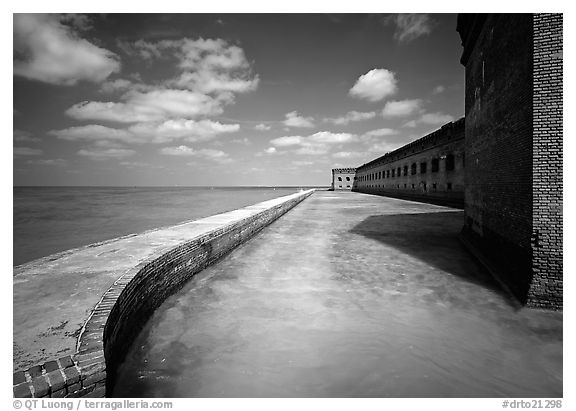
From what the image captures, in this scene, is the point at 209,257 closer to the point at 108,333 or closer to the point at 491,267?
the point at 108,333

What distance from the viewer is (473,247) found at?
7566 millimetres

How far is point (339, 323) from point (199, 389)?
2.06 metres

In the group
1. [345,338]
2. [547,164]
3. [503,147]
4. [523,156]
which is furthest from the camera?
[503,147]

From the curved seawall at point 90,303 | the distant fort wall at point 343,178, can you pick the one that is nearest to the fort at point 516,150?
the curved seawall at point 90,303

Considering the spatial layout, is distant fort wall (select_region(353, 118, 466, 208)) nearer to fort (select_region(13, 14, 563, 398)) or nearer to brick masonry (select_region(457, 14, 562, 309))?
fort (select_region(13, 14, 563, 398))

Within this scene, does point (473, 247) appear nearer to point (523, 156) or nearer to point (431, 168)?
point (523, 156)

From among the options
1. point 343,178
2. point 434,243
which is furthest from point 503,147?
point 343,178

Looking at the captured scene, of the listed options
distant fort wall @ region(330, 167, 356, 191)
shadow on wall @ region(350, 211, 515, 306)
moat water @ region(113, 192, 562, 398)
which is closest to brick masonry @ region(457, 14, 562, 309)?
shadow on wall @ region(350, 211, 515, 306)

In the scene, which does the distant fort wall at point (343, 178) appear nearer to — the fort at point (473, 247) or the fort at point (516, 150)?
the fort at point (516, 150)

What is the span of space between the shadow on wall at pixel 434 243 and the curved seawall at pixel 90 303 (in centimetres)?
521

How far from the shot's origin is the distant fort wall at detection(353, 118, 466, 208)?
20.5 meters

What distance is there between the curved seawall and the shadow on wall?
5.21m

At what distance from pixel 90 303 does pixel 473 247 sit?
889cm
